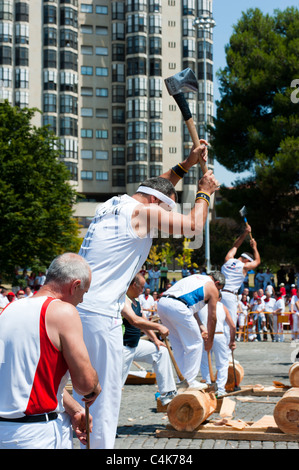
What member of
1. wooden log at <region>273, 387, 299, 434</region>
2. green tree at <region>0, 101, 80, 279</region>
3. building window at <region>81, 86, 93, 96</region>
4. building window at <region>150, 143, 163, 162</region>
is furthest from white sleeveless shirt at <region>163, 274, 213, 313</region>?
building window at <region>81, 86, 93, 96</region>

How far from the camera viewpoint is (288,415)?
25.0 feet

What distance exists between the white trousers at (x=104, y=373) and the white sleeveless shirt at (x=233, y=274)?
9.47 m

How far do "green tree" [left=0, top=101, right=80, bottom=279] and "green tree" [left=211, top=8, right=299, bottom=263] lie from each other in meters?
11.2

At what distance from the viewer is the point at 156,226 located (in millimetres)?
5031

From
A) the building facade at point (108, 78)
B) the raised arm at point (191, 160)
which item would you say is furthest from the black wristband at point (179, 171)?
the building facade at point (108, 78)

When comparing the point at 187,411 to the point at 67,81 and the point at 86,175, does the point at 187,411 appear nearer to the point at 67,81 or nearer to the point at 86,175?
the point at 67,81

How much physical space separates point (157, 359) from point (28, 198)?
36208 mm

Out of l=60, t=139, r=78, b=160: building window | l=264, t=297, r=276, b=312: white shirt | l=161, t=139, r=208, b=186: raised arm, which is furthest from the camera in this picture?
l=60, t=139, r=78, b=160: building window

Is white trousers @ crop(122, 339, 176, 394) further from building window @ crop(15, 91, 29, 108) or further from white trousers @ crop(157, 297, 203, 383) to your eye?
building window @ crop(15, 91, 29, 108)

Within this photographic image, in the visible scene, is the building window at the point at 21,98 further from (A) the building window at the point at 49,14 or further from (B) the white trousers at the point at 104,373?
(B) the white trousers at the point at 104,373

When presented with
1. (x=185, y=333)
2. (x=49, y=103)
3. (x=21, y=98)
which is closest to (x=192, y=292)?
(x=185, y=333)

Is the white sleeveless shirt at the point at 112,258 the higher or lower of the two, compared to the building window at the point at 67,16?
lower

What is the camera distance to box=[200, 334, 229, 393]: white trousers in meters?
10.7

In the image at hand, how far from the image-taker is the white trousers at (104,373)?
4.88m
